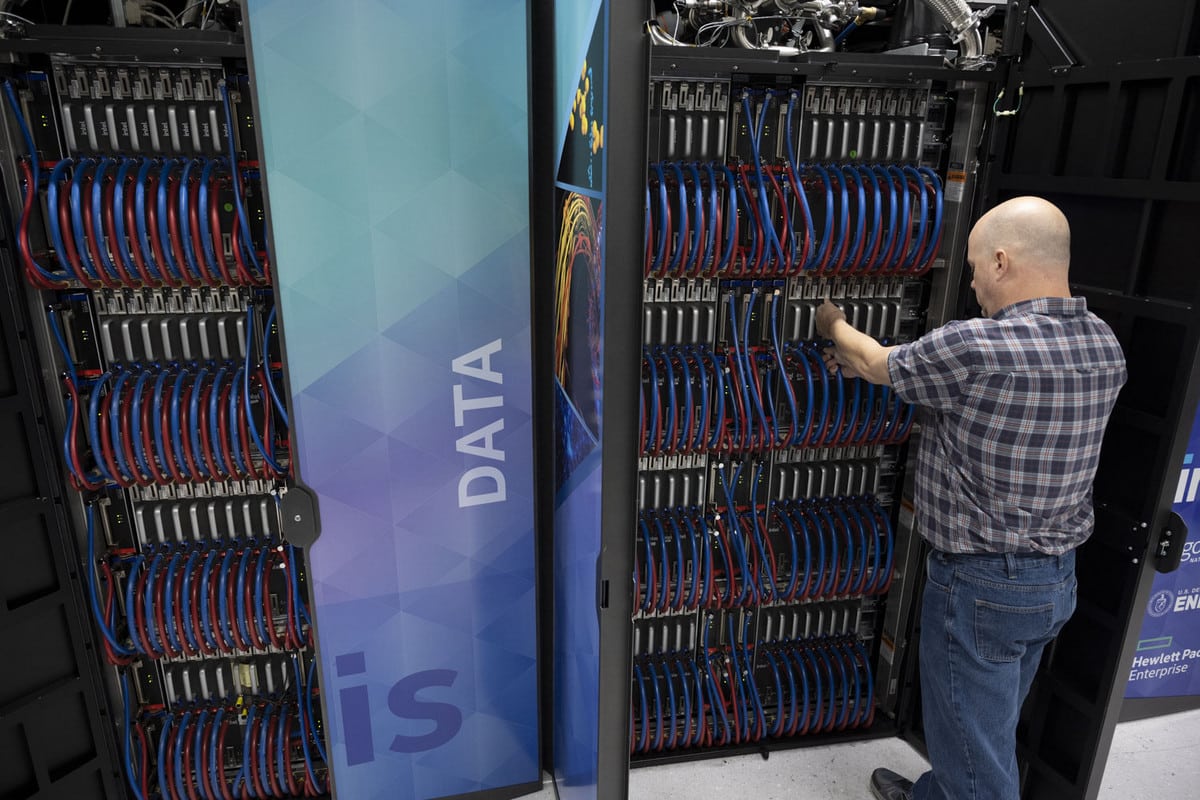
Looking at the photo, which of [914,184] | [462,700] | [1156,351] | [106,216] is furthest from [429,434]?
[1156,351]

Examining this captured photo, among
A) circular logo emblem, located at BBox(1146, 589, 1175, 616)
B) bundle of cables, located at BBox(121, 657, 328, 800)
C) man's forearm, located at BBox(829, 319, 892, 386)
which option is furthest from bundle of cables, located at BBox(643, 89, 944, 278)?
bundle of cables, located at BBox(121, 657, 328, 800)

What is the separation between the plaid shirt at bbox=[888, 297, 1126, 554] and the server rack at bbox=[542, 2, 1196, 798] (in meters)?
0.22

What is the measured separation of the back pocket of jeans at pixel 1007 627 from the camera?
2.31 meters

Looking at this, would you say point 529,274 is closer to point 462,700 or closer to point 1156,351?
point 462,700

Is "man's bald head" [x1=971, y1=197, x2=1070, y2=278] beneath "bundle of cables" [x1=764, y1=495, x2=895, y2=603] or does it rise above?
above

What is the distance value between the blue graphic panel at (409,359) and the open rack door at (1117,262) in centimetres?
177

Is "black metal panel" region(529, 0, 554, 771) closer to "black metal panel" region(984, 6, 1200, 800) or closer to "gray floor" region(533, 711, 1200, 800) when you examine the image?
"gray floor" region(533, 711, 1200, 800)

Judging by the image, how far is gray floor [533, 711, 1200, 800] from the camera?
3068 mm

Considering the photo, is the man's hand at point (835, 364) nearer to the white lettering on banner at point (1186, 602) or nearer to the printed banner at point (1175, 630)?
the printed banner at point (1175, 630)

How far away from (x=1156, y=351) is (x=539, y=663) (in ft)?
7.41

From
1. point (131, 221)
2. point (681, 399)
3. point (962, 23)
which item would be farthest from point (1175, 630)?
point (131, 221)

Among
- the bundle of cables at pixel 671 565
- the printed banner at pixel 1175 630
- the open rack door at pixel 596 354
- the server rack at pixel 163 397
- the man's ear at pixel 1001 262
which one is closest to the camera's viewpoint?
the open rack door at pixel 596 354

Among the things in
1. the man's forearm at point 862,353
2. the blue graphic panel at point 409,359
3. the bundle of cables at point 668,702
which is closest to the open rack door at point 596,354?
the blue graphic panel at point 409,359

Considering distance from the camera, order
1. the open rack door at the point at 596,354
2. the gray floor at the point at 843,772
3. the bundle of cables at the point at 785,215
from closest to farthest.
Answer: the open rack door at the point at 596,354 < the bundle of cables at the point at 785,215 < the gray floor at the point at 843,772
